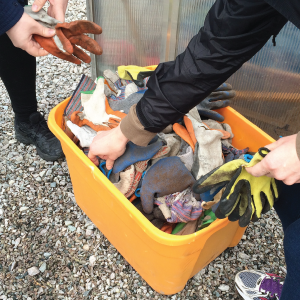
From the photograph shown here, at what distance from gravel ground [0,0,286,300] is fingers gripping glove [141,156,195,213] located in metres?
0.33

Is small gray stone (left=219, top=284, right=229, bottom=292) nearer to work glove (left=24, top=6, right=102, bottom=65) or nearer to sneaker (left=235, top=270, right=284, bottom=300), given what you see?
sneaker (left=235, top=270, right=284, bottom=300)

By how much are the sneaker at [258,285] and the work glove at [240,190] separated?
0.33m

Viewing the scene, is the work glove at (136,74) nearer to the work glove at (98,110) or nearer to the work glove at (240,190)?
the work glove at (98,110)

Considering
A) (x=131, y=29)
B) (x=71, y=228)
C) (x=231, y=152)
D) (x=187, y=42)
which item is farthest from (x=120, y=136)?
(x=131, y=29)

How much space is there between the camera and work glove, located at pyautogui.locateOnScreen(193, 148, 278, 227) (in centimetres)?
74

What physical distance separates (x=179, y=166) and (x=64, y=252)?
0.55 m

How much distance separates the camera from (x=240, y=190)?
774mm

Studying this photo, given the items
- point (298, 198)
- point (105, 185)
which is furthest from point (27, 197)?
point (298, 198)

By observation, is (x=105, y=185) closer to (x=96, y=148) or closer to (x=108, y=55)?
(x=96, y=148)

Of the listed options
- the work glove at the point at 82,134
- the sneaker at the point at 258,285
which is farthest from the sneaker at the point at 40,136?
the sneaker at the point at 258,285

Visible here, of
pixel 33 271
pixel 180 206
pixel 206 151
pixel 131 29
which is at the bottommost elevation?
pixel 33 271

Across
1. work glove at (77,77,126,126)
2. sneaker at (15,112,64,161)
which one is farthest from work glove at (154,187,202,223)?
sneaker at (15,112,64,161)

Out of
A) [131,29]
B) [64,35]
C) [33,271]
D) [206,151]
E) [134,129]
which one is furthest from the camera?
[131,29]

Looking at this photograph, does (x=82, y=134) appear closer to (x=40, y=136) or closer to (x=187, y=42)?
(x=40, y=136)
